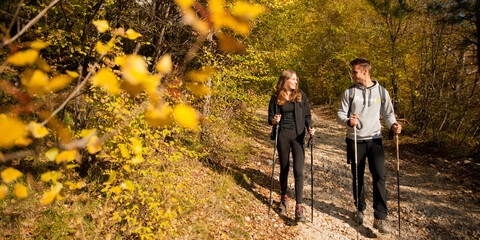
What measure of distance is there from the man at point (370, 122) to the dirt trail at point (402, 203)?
1.69ft

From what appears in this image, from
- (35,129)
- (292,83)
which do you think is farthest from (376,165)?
(35,129)

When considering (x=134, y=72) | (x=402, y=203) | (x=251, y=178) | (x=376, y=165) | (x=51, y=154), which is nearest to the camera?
(x=134, y=72)

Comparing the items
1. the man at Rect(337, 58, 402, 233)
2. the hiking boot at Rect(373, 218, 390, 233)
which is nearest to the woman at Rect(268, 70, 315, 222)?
the man at Rect(337, 58, 402, 233)

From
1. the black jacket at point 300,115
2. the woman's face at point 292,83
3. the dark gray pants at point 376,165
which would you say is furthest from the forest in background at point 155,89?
the dark gray pants at point 376,165

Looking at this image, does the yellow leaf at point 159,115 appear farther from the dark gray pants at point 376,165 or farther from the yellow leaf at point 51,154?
the dark gray pants at point 376,165

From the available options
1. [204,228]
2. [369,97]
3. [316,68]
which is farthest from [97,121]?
[316,68]

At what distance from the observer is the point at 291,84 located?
3.38 metres

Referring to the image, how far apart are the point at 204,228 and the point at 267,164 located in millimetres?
3115

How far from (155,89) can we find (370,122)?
3.15 metres

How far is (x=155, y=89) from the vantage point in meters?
0.75

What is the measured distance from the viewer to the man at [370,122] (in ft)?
10.5

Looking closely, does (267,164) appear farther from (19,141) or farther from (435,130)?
(435,130)

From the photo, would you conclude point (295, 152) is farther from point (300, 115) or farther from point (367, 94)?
point (367, 94)

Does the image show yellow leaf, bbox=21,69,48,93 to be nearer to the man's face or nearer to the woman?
the woman
